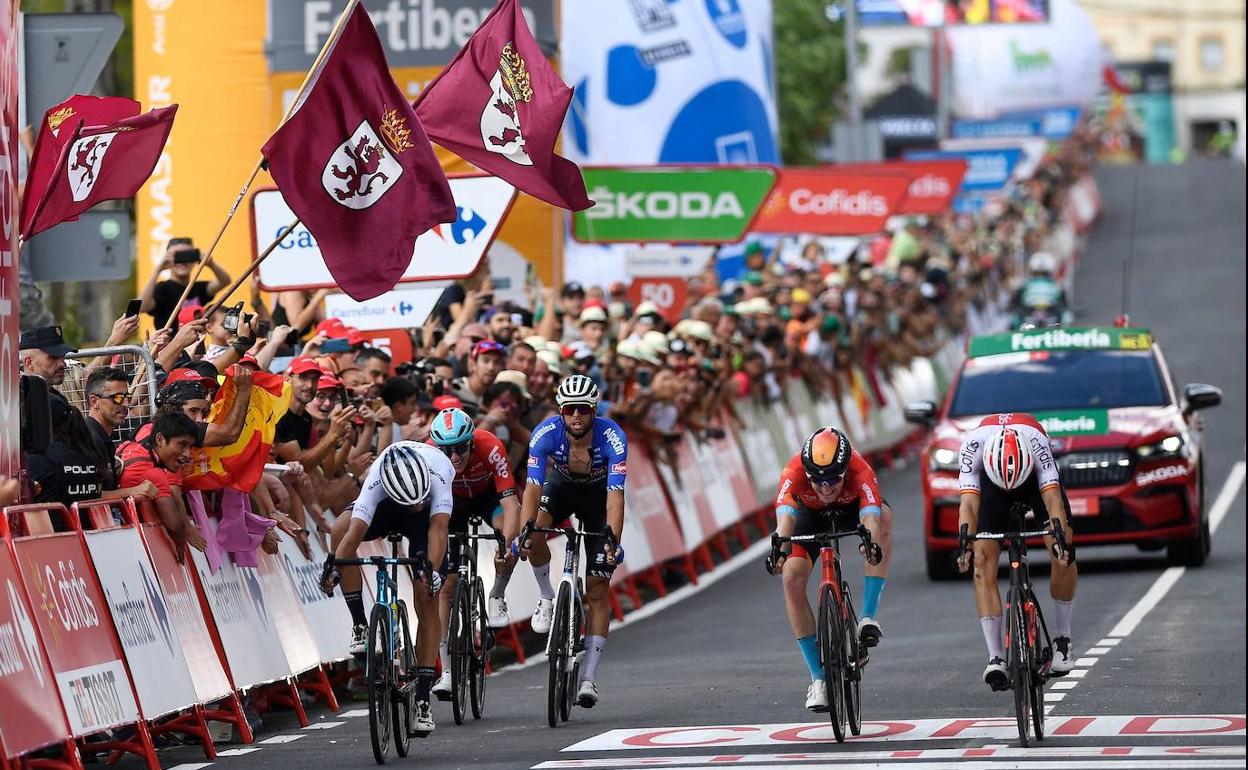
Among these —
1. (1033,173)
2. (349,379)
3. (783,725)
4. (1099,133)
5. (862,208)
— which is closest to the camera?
(783,725)

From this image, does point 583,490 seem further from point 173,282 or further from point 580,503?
point 173,282

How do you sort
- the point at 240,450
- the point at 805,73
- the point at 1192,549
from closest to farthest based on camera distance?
the point at 240,450 < the point at 1192,549 < the point at 805,73

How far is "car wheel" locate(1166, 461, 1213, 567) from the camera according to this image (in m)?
21.6

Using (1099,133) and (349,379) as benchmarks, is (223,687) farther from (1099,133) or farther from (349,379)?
(1099,133)

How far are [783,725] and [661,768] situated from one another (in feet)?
6.45

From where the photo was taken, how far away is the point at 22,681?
11.0m

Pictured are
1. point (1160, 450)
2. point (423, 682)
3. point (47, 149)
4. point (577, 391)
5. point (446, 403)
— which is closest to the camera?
point (423, 682)

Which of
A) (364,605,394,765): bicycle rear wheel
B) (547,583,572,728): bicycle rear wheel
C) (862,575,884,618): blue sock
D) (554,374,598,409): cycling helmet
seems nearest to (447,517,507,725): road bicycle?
(547,583,572,728): bicycle rear wheel

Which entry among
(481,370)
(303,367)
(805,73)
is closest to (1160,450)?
(481,370)

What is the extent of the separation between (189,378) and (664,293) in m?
14.7

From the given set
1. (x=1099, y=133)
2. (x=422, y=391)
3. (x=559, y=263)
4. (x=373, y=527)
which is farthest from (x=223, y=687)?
(x=1099, y=133)

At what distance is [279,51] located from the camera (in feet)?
73.4

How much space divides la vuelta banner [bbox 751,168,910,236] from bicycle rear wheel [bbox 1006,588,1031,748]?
71.0ft

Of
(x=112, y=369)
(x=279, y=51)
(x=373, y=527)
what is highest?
(x=279, y=51)
